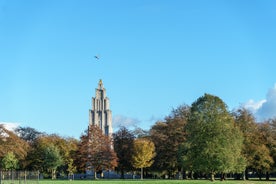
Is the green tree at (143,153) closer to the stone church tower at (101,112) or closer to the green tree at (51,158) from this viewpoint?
the green tree at (51,158)

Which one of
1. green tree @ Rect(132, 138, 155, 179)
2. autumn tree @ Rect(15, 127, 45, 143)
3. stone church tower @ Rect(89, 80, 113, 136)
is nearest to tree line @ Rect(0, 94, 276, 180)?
green tree @ Rect(132, 138, 155, 179)

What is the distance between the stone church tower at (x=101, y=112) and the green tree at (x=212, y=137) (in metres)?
101

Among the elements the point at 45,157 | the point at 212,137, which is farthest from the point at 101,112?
the point at 212,137

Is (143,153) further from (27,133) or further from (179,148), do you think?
(27,133)

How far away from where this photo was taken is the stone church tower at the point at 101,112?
166 meters

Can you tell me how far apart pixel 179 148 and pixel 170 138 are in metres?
11.0

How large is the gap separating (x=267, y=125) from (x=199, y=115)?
3128cm

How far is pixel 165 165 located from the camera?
9644 centimetres

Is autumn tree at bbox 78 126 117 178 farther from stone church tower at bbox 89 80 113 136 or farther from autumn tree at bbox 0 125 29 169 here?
stone church tower at bbox 89 80 113 136

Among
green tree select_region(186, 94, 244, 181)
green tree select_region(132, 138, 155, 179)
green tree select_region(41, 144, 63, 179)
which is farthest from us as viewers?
green tree select_region(41, 144, 63, 179)

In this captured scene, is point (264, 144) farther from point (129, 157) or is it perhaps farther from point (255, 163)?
point (129, 157)

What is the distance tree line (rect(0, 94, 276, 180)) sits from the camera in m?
64.8

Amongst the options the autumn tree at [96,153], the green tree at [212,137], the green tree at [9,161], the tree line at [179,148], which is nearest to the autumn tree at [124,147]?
the tree line at [179,148]

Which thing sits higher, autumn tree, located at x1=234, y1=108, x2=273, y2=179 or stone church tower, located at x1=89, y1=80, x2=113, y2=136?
stone church tower, located at x1=89, y1=80, x2=113, y2=136
